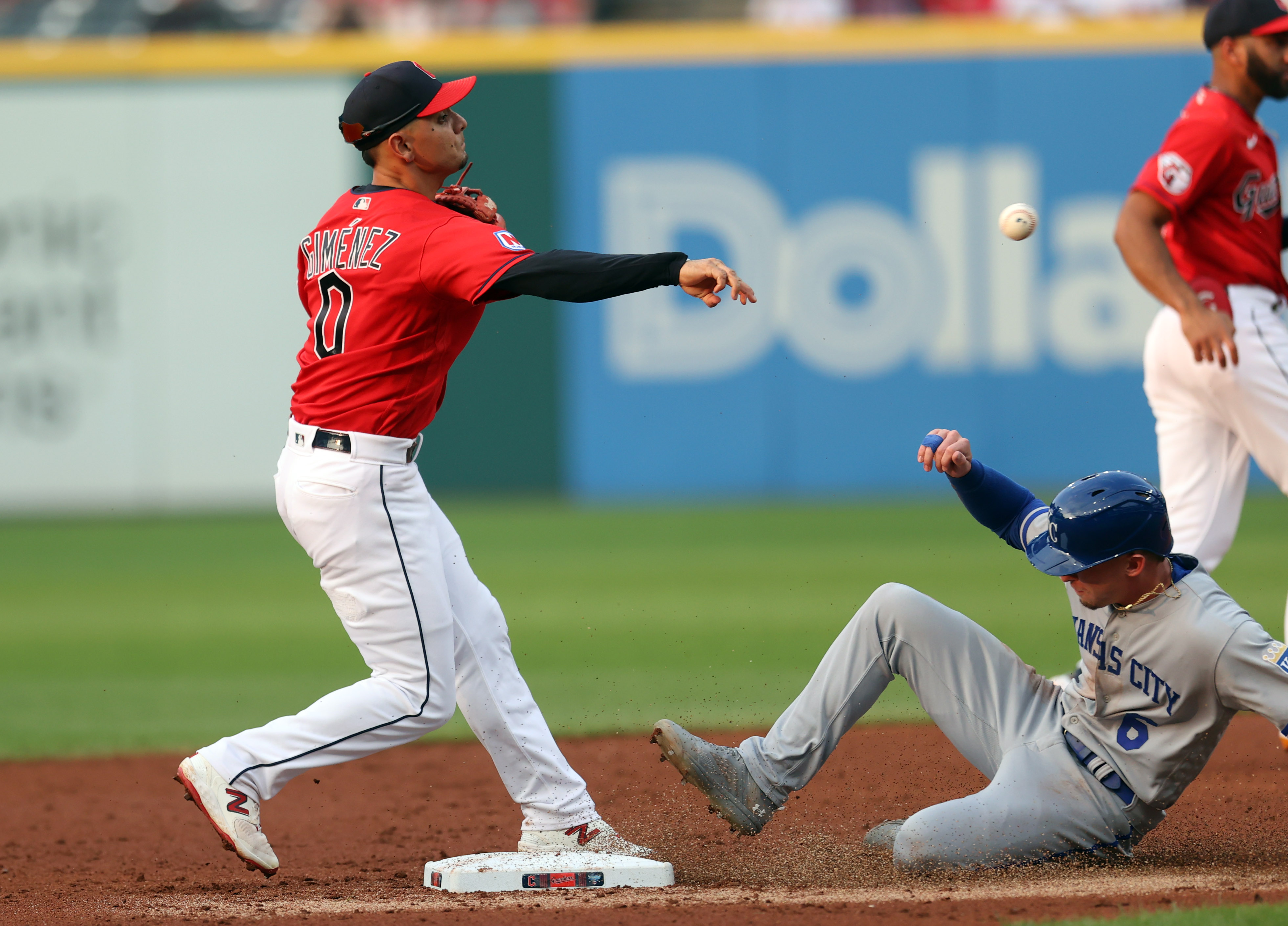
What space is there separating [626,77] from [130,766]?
10.5 metres

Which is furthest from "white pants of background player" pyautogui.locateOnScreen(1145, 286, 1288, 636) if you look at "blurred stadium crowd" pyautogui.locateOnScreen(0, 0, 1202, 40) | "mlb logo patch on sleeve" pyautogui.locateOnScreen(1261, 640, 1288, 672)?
"blurred stadium crowd" pyautogui.locateOnScreen(0, 0, 1202, 40)

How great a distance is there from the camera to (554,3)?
15688 mm

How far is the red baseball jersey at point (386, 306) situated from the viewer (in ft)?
12.8

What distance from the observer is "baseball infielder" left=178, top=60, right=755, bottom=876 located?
380 cm

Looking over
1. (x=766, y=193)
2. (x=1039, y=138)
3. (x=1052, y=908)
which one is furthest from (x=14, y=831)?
(x=1039, y=138)

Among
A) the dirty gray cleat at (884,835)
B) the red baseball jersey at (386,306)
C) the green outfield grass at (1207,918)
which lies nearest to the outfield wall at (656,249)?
the dirty gray cleat at (884,835)

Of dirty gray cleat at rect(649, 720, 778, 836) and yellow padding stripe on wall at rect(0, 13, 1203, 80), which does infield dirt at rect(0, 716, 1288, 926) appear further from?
Result: yellow padding stripe on wall at rect(0, 13, 1203, 80)

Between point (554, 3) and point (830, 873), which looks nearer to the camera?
point (830, 873)

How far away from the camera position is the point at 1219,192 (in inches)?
203

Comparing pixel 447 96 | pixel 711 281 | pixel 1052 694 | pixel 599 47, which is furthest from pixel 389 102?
pixel 599 47

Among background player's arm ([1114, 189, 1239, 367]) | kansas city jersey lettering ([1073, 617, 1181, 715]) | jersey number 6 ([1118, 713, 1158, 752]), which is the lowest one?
jersey number 6 ([1118, 713, 1158, 752])

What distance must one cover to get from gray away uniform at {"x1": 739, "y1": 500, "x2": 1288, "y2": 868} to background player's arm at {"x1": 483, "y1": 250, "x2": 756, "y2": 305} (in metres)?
0.93

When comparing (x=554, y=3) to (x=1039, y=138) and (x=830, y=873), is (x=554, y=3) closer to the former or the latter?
(x=1039, y=138)

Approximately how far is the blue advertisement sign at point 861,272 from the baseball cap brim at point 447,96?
401 inches
